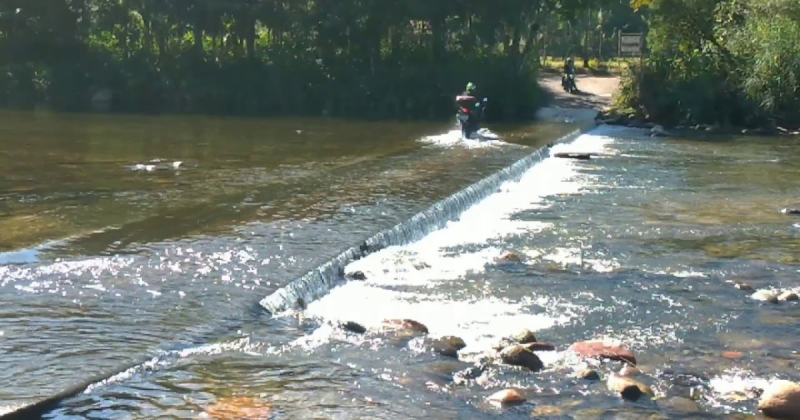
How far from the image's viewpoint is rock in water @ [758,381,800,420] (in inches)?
256

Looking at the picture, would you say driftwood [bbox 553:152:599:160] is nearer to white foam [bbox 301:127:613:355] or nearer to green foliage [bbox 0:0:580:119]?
white foam [bbox 301:127:613:355]

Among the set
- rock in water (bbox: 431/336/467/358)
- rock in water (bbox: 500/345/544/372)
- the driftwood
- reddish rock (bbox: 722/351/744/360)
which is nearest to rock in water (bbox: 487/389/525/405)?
rock in water (bbox: 500/345/544/372)

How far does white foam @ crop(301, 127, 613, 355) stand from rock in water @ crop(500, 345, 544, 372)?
0.48 m

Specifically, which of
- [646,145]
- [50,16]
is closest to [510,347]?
[646,145]

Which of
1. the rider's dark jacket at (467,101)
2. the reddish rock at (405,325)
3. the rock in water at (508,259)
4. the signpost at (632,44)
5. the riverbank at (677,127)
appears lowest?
the riverbank at (677,127)

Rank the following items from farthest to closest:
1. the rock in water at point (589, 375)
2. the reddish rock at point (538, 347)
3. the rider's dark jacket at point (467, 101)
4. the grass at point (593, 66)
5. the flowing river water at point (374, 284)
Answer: the grass at point (593, 66) → the rider's dark jacket at point (467, 101) → the reddish rock at point (538, 347) → the rock in water at point (589, 375) → the flowing river water at point (374, 284)

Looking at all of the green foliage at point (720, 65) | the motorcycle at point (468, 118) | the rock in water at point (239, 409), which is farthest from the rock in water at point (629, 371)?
the green foliage at point (720, 65)

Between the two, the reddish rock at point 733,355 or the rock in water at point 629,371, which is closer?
the rock in water at point 629,371

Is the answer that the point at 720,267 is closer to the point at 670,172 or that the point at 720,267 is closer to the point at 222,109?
the point at 670,172

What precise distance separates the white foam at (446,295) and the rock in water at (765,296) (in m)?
1.92

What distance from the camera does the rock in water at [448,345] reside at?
7781mm

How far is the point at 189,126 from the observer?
3175 cm

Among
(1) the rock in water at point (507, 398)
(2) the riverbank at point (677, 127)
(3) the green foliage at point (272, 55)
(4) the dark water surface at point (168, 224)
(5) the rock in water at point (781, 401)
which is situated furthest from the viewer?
(3) the green foliage at point (272, 55)

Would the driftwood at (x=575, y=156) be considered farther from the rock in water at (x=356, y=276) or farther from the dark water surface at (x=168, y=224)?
the rock in water at (x=356, y=276)
